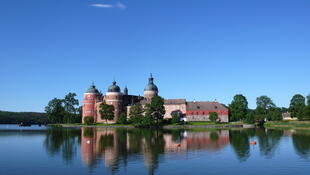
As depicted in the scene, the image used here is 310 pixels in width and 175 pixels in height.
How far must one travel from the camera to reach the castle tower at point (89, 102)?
123875 mm

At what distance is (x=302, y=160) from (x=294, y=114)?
85.4 m

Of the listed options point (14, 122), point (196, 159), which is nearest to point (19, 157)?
point (196, 159)

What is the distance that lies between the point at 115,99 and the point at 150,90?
16665 millimetres

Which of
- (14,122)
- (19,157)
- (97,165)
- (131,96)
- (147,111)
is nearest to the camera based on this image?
(97,165)

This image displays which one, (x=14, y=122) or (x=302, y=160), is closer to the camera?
(x=302, y=160)

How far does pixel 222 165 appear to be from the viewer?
27.5 m

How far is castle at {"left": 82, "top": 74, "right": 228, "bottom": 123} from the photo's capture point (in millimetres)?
116438

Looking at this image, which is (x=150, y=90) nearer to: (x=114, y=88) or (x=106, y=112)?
(x=114, y=88)

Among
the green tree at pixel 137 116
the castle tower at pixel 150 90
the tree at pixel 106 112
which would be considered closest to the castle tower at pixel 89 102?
the tree at pixel 106 112

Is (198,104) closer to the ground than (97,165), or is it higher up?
higher up

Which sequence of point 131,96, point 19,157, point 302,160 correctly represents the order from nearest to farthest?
point 302,160 → point 19,157 → point 131,96

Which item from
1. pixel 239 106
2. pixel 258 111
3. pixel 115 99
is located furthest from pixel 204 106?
pixel 115 99

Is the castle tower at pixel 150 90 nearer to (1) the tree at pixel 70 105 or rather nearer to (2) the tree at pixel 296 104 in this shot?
(1) the tree at pixel 70 105

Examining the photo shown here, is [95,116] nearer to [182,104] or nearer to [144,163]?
[182,104]
